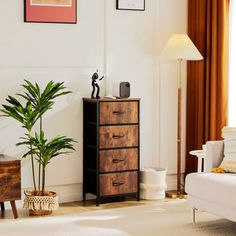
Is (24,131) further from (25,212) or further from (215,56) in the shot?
(215,56)

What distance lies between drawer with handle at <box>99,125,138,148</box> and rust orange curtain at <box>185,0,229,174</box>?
30.3 inches

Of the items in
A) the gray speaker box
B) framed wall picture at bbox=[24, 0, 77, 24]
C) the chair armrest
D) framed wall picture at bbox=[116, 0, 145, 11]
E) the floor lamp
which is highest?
framed wall picture at bbox=[116, 0, 145, 11]

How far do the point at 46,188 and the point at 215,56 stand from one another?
6.45 ft

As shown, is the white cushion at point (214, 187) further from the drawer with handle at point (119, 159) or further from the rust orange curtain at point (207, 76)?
the rust orange curtain at point (207, 76)

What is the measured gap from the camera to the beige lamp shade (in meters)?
5.83

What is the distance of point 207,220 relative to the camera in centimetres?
512

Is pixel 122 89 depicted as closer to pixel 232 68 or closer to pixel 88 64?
pixel 88 64

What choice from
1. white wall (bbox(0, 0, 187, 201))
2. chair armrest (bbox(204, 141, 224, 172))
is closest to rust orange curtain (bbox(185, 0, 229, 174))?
white wall (bbox(0, 0, 187, 201))

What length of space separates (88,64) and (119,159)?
91 cm

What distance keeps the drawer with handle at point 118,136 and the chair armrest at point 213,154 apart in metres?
0.89

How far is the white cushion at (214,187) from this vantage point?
4520mm

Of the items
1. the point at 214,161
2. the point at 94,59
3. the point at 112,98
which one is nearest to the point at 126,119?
the point at 112,98

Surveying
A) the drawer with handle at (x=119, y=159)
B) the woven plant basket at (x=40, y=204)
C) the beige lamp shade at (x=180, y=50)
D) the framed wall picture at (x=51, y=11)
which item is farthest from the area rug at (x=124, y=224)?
the framed wall picture at (x=51, y=11)

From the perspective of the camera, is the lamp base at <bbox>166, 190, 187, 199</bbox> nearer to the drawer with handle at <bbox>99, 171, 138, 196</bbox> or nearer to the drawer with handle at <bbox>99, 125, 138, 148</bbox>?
the drawer with handle at <bbox>99, 171, 138, 196</bbox>
